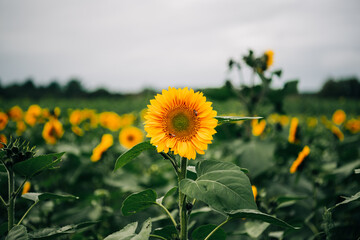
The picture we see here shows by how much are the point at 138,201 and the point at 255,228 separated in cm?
63

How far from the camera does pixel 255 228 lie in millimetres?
1375

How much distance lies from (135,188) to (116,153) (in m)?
1.23

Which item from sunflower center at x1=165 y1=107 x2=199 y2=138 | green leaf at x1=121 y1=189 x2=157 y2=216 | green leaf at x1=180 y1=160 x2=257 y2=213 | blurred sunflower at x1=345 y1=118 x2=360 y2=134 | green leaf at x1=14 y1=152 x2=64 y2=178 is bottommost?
blurred sunflower at x1=345 y1=118 x2=360 y2=134

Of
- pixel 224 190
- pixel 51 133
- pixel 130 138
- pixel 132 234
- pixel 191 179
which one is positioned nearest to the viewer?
pixel 224 190

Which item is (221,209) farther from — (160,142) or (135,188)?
(135,188)

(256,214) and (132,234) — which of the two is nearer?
(256,214)

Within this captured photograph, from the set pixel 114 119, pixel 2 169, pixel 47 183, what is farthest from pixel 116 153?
pixel 2 169

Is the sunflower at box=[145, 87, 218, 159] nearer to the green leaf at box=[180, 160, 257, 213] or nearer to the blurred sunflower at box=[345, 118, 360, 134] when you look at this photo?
the green leaf at box=[180, 160, 257, 213]

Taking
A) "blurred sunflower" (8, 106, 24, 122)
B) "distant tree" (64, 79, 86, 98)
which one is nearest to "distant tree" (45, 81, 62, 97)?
"distant tree" (64, 79, 86, 98)

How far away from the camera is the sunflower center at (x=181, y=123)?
4.15 feet

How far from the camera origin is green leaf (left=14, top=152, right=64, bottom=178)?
111 cm

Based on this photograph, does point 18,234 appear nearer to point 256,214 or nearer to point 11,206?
point 11,206

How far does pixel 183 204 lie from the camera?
113 cm

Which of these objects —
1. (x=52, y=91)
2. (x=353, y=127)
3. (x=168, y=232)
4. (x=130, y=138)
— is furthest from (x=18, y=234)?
(x=52, y=91)
